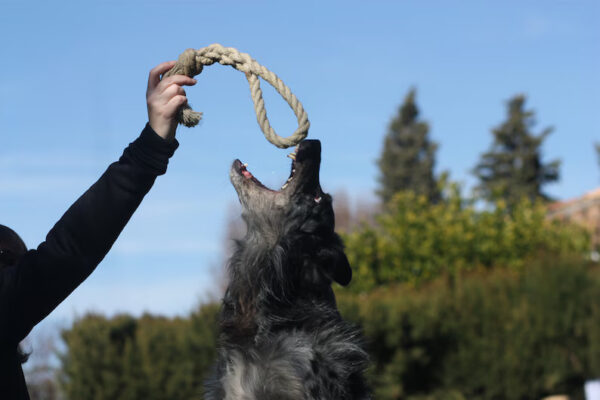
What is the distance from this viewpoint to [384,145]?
45.5 metres

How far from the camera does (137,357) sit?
15328 millimetres

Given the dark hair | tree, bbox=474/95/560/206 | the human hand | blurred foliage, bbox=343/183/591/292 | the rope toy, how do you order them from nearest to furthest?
the human hand, the dark hair, the rope toy, blurred foliage, bbox=343/183/591/292, tree, bbox=474/95/560/206

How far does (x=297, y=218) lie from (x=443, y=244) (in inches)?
665

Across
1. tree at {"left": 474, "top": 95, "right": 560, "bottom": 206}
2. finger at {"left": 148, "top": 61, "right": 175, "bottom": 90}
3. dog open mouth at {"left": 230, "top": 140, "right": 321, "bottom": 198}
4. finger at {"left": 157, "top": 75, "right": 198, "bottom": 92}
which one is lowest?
dog open mouth at {"left": 230, "top": 140, "right": 321, "bottom": 198}

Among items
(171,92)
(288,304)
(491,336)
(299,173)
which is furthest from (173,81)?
(491,336)

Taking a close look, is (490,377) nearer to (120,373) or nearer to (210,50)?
(120,373)

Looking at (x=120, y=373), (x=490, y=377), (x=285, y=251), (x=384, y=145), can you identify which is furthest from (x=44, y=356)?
(x=384, y=145)

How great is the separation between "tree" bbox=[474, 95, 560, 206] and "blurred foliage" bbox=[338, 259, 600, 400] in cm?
2564

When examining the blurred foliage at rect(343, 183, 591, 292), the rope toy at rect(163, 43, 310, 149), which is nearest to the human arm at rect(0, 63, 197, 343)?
the rope toy at rect(163, 43, 310, 149)

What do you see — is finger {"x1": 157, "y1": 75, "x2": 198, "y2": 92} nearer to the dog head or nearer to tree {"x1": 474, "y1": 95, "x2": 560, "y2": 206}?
the dog head

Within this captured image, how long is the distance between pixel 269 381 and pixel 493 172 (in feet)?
140

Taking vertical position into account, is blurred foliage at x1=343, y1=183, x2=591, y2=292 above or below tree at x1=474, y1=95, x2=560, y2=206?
below

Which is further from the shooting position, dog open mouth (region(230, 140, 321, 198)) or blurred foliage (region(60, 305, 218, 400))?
blurred foliage (region(60, 305, 218, 400))

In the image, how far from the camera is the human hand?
237 centimetres
